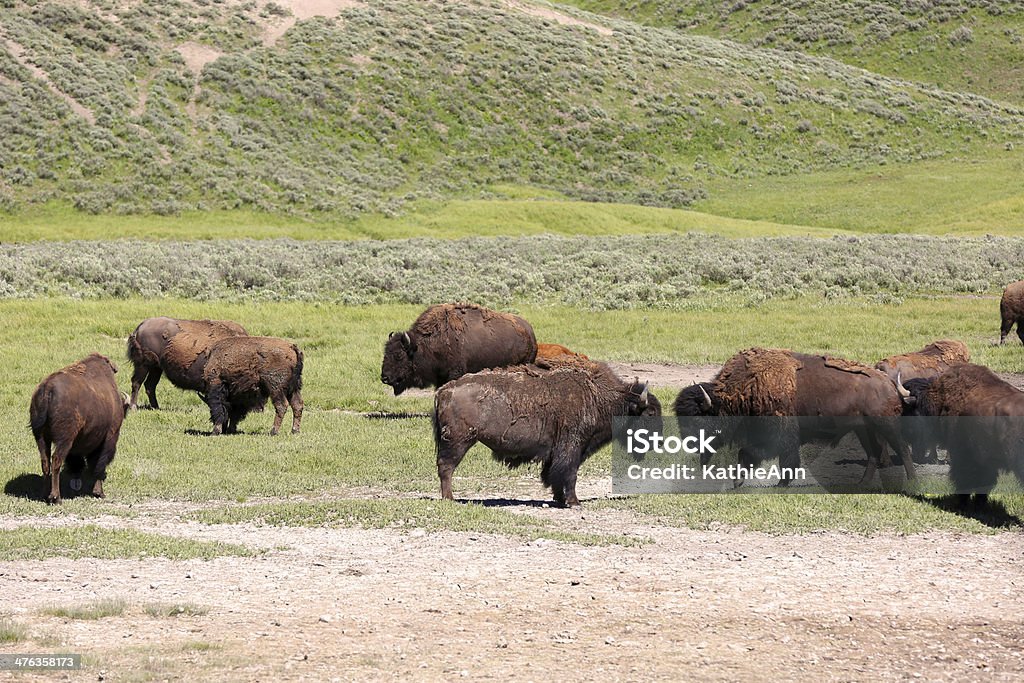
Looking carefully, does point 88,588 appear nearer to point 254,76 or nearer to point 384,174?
point 384,174

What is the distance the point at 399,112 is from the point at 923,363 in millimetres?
56622

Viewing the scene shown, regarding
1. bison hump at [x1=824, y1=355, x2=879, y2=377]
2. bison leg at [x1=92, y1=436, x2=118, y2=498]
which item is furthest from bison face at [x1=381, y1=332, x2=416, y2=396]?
bison hump at [x1=824, y1=355, x2=879, y2=377]

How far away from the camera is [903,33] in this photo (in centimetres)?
11269

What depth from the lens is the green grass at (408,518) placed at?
10750mm

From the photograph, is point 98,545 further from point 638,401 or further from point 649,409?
point 649,409

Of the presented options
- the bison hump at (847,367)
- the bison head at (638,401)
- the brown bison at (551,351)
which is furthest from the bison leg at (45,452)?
the brown bison at (551,351)

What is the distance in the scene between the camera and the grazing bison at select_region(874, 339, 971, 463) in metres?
13.5

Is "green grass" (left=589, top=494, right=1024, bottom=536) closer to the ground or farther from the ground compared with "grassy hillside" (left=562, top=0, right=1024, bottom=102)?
closer to the ground

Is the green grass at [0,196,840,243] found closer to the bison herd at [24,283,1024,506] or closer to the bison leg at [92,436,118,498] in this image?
the bison herd at [24,283,1024,506]

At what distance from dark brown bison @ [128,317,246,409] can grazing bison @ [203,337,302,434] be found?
50 centimetres

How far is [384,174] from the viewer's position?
63.4 metres

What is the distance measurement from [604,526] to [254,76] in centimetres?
6182

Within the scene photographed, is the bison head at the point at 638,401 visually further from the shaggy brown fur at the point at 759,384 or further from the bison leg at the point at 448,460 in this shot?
the bison leg at the point at 448,460

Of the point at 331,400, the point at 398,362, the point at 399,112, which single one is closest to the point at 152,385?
the point at 331,400
